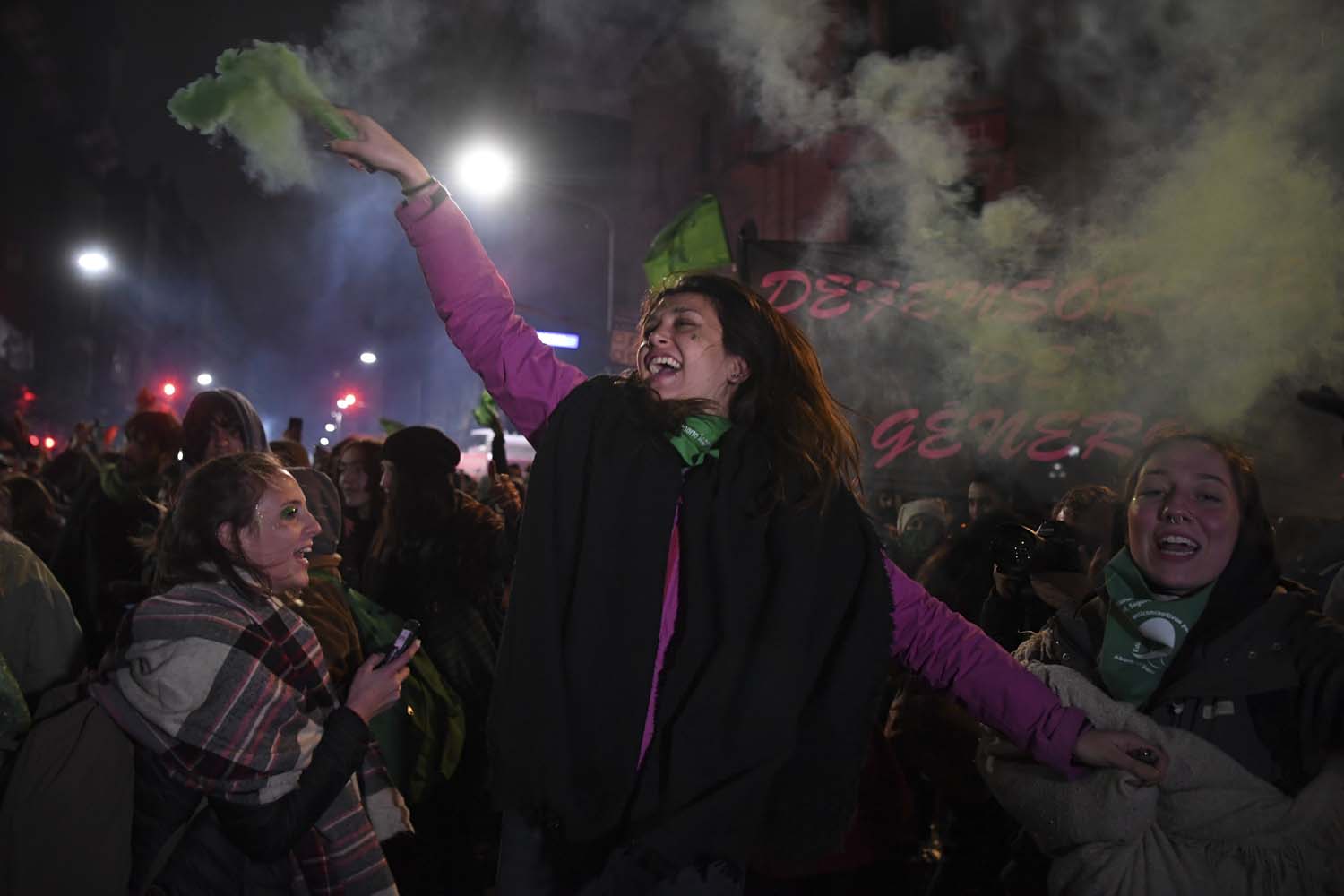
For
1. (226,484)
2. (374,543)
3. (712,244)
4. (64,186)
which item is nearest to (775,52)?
(712,244)

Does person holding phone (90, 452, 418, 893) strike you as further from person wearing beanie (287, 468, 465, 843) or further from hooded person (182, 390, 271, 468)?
hooded person (182, 390, 271, 468)

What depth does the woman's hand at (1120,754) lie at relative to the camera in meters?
2.04

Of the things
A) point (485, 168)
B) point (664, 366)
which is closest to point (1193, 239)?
point (664, 366)

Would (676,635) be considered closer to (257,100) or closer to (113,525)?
(257,100)

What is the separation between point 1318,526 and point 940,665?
9.81 feet

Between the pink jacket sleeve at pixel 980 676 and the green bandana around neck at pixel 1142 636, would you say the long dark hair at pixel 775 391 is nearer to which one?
the pink jacket sleeve at pixel 980 676

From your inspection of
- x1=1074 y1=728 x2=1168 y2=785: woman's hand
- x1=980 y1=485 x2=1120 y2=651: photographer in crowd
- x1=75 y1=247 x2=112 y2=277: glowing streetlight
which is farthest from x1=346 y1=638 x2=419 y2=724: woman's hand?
x1=75 y1=247 x2=112 y2=277: glowing streetlight

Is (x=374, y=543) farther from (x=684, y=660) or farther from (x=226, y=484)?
(x=684, y=660)

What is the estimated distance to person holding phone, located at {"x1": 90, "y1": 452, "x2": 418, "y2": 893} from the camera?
2.33m

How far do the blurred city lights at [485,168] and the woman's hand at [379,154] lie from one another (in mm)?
6696

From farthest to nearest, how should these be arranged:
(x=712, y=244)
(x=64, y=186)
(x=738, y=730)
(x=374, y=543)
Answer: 1. (x=64, y=186)
2. (x=712, y=244)
3. (x=374, y=543)
4. (x=738, y=730)

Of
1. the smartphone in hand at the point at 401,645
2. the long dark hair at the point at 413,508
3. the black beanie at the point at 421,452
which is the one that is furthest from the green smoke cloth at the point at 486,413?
the smartphone in hand at the point at 401,645

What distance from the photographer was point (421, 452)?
4.87 meters

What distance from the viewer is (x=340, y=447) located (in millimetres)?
6434
